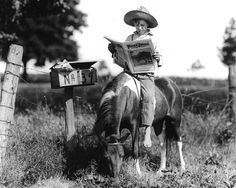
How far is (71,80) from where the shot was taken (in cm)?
576

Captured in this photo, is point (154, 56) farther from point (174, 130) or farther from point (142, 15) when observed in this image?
point (174, 130)

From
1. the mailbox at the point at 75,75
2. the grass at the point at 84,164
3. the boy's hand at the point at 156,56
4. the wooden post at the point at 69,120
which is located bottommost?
the grass at the point at 84,164

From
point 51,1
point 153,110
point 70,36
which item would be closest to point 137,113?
point 153,110

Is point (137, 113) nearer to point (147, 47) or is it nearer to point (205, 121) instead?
point (147, 47)

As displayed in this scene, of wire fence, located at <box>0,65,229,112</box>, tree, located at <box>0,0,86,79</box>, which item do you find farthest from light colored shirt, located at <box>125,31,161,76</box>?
tree, located at <box>0,0,86,79</box>

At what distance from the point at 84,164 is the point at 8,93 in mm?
1609

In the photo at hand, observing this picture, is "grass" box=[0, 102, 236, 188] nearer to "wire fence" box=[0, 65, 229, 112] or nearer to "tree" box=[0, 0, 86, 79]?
"wire fence" box=[0, 65, 229, 112]

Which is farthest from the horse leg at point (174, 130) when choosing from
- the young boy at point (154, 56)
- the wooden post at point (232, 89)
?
the wooden post at point (232, 89)

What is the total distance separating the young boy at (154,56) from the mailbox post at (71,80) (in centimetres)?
50

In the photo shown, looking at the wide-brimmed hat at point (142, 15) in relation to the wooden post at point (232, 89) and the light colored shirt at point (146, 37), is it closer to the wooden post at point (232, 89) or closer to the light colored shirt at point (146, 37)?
the light colored shirt at point (146, 37)

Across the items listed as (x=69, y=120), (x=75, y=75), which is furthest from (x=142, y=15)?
(x=69, y=120)

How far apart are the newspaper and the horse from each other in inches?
7.8

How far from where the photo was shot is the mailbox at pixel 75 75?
567 cm

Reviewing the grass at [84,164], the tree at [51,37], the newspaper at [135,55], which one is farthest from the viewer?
the tree at [51,37]
